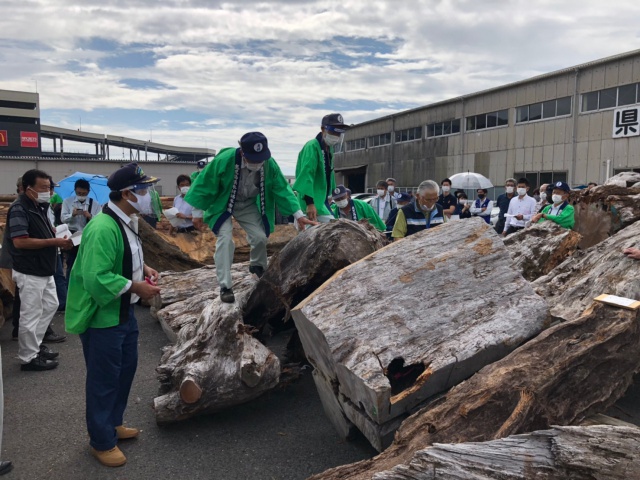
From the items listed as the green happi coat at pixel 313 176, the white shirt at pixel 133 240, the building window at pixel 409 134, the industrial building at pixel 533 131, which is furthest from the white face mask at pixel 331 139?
the building window at pixel 409 134

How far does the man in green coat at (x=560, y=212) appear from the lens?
6.32 m

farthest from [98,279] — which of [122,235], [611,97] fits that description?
[611,97]

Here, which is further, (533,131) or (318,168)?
(533,131)

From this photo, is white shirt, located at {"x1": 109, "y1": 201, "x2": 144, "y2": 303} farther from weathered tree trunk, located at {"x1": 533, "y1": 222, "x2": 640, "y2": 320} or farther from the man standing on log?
weathered tree trunk, located at {"x1": 533, "y1": 222, "x2": 640, "y2": 320}

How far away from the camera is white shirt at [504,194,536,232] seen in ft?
35.7

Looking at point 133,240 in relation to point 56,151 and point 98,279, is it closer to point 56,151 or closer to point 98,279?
point 98,279

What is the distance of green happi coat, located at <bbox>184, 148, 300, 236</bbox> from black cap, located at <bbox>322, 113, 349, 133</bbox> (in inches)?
35.9

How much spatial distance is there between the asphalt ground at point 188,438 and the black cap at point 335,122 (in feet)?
9.08

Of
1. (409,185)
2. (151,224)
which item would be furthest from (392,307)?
(409,185)

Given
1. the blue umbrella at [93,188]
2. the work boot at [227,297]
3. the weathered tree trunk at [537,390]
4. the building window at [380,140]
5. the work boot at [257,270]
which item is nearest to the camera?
the weathered tree trunk at [537,390]

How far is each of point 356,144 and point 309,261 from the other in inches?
1549

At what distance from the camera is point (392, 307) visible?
3539mm

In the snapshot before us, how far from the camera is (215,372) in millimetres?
3951

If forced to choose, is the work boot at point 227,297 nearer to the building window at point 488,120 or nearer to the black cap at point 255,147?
the black cap at point 255,147
